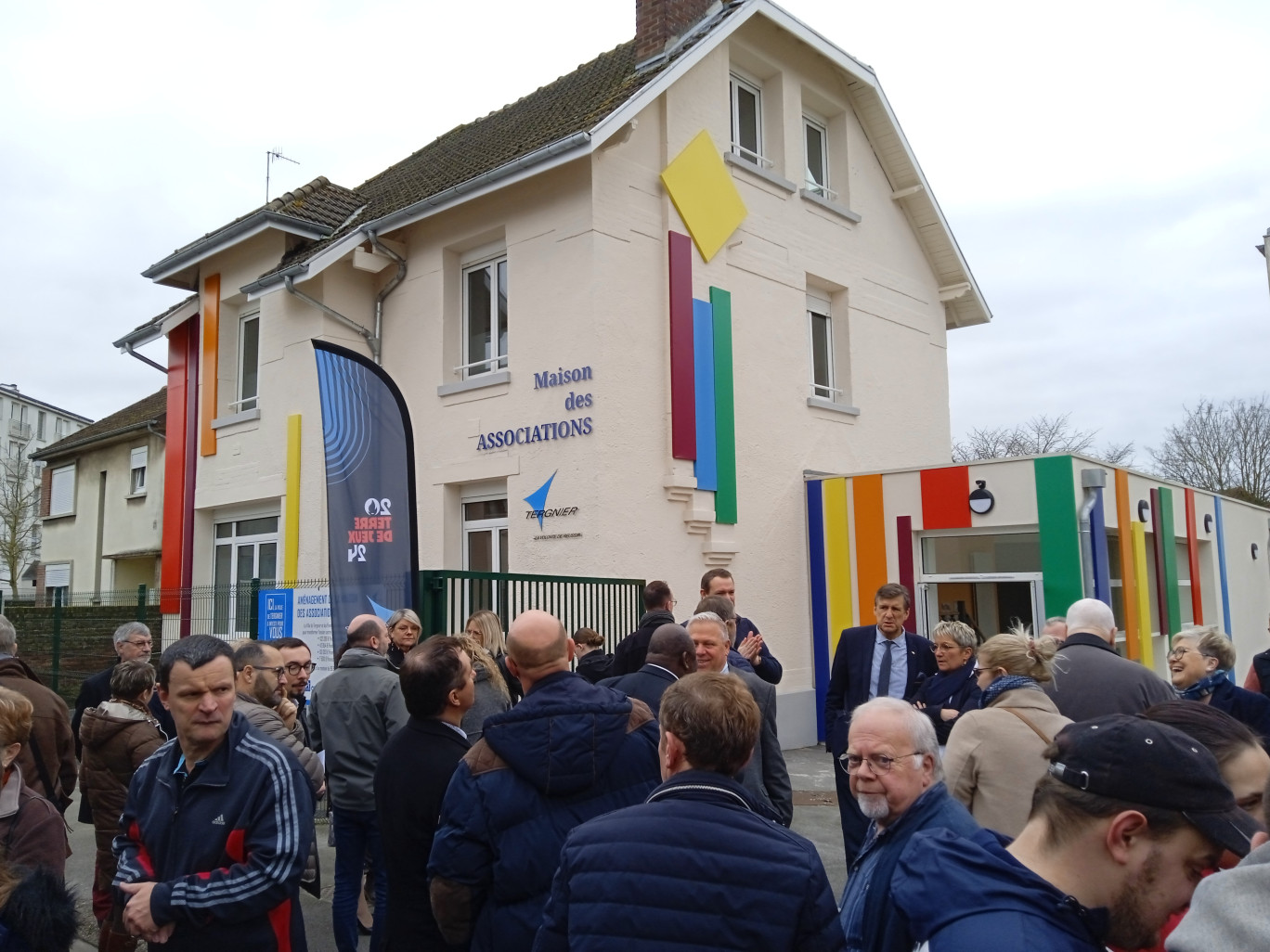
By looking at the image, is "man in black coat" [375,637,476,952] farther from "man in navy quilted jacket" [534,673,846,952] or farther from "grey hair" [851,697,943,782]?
"grey hair" [851,697,943,782]

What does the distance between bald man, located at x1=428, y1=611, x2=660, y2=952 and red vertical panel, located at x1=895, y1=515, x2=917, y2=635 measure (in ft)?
30.8

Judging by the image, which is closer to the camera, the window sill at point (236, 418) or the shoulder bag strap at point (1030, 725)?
the shoulder bag strap at point (1030, 725)

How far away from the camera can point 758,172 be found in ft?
42.4

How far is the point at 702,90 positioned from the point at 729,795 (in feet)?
37.7

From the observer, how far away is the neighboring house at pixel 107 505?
813 inches

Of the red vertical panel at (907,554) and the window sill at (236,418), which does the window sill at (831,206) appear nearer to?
the red vertical panel at (907,554)

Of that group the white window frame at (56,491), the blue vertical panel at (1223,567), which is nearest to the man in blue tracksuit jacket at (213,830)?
the blue vertical panel at (1223,567)

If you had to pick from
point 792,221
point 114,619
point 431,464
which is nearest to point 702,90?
point 792,221

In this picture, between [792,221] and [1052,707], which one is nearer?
[1052,707]

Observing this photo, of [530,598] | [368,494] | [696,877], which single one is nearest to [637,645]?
[368,494]

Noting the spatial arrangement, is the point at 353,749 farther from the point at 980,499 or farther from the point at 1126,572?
the point at 1126,572

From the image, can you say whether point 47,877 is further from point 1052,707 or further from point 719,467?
point 719,467

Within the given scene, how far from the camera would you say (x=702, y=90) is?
40.8ft

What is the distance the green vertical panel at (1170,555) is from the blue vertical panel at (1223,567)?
2.31 m
